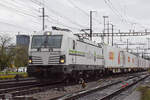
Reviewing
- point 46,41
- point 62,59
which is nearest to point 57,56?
point 62,59

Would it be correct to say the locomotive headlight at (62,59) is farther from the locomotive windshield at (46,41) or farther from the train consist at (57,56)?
the locomotive windshield at (46,41)

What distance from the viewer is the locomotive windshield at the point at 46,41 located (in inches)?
639

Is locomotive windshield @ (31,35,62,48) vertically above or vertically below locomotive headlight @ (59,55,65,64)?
above

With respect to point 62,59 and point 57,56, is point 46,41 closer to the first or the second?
point 57,56

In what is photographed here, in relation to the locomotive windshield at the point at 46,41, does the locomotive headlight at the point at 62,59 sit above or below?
below

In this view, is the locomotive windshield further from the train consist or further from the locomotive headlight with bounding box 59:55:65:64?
the locomotive headlight with bounding box 59:55:65:64

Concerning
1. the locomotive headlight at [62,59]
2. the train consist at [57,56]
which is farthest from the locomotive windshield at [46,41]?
the locomotive headlight at [62,59]

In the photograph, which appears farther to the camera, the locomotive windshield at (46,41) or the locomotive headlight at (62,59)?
the locomotive windshield at (46,41)

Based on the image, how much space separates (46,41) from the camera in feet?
54.0

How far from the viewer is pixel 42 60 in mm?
15898

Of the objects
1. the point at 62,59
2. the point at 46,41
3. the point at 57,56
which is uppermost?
the point at 46,41

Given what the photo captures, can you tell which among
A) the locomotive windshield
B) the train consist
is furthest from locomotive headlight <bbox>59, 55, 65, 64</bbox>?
the locomotive windshield

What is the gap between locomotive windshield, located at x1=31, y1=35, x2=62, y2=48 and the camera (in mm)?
16219

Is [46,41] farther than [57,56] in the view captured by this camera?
Yes
